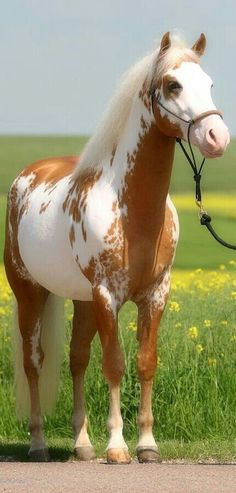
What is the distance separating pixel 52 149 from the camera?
4059 centimetres

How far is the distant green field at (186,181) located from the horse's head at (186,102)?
34.5 feet

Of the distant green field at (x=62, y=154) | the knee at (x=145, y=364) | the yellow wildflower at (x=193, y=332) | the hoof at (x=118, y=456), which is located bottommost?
the distant green field at (x=62, y=154)

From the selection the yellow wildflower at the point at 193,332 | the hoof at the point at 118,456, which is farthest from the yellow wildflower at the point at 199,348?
the hoof at the point at 118,456

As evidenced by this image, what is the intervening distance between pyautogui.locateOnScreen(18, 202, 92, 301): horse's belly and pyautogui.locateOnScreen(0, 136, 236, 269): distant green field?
31.2 feet

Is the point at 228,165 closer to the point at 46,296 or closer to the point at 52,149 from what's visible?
the point at 52,149

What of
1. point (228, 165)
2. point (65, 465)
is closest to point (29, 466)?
point (65, 465)

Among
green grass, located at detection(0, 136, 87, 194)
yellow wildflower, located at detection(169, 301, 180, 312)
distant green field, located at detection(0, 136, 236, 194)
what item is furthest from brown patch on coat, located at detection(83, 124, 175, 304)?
green grass, located at detection(0, 136, 87, 194)

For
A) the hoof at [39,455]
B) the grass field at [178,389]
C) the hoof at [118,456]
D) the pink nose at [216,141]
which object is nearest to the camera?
the pink nose at [216,141]

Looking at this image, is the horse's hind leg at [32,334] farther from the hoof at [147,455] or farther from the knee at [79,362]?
the hoof at [147,455]

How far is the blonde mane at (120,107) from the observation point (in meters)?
9.95

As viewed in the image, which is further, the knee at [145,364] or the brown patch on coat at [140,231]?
the knee at [145,364]

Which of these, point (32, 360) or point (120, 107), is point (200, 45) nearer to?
point (120, 107)

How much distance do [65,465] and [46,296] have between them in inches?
67.1

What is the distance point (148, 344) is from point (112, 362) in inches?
11.5
